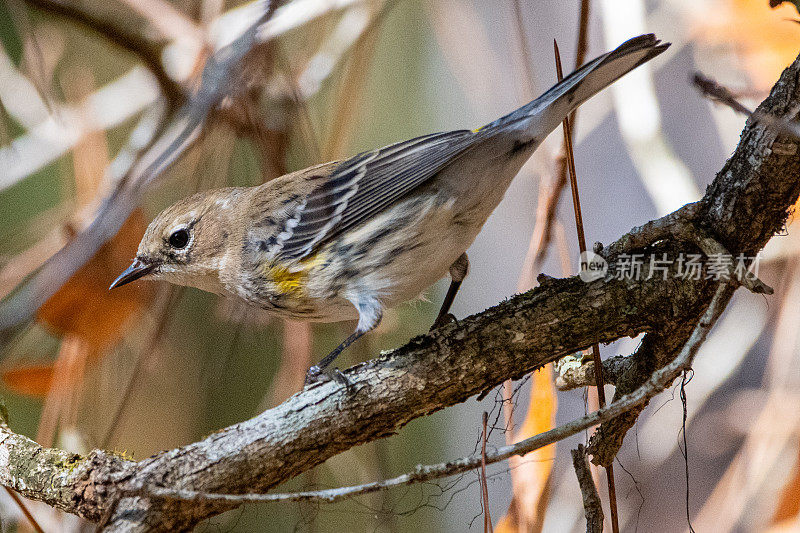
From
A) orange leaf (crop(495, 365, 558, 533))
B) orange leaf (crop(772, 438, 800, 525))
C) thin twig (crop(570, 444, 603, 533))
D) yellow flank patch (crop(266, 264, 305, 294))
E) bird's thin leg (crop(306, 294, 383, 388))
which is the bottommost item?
thin twig (crop(570, 444, 603, 533))

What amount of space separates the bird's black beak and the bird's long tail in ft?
2.93

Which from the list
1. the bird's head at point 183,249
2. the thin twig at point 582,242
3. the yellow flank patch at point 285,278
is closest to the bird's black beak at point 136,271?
the bird's head at point 183,249

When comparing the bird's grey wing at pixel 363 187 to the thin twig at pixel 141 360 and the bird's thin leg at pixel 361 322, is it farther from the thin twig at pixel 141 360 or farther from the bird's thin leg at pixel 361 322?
the thin twig at pixel 141 360

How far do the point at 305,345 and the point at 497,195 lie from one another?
3.92ft

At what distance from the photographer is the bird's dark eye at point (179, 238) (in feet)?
5.10

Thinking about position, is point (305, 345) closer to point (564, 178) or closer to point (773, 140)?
point (564, 178)

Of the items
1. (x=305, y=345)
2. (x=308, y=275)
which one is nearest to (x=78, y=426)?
(x=305, y=345)

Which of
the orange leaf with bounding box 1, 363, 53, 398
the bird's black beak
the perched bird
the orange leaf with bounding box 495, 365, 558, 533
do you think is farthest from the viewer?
the orange leaf with bounding box 1, 363, 53, 398

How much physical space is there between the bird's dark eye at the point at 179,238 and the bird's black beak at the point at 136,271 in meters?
0.07

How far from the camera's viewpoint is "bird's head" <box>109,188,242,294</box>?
1550mm

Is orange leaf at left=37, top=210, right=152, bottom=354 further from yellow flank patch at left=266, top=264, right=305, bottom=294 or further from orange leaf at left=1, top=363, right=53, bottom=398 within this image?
yellow flank patch at left=266, top=264, right=305, bottom=294

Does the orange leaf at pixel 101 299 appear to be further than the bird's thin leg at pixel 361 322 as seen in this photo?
Yes

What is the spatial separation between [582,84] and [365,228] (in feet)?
1.82

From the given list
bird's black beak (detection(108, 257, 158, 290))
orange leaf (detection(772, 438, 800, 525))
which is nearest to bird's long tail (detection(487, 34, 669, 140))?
bird's black beak (detection(108, 257, 158, 290))
